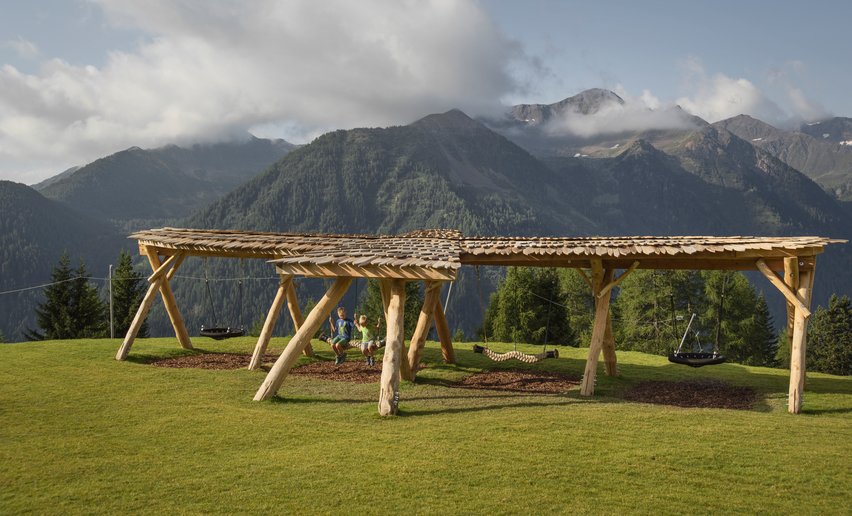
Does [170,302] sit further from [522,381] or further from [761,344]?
[761,344]

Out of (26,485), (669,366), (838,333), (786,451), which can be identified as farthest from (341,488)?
(838,333)

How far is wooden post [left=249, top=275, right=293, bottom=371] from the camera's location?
52.3 ft

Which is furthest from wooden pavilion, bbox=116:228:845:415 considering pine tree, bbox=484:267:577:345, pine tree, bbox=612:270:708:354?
pine tree, bbox=612:270:708:354

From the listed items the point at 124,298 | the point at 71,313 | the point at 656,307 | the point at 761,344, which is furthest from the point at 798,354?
the point at 761,344

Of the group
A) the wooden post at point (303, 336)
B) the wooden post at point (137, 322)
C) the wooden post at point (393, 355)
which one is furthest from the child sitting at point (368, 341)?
the wooden post at point (137, 322)

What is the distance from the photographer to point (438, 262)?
35.4ft

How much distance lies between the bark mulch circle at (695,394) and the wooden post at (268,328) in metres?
9.22

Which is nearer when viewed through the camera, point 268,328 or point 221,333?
point 268,328

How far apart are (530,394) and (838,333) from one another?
38.8m

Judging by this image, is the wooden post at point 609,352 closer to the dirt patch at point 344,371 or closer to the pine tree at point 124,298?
the dirt patch at point 344,371

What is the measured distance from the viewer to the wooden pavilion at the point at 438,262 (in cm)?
1109

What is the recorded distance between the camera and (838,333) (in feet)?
137

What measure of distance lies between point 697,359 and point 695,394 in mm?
860

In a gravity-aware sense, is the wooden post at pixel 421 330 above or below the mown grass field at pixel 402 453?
above
